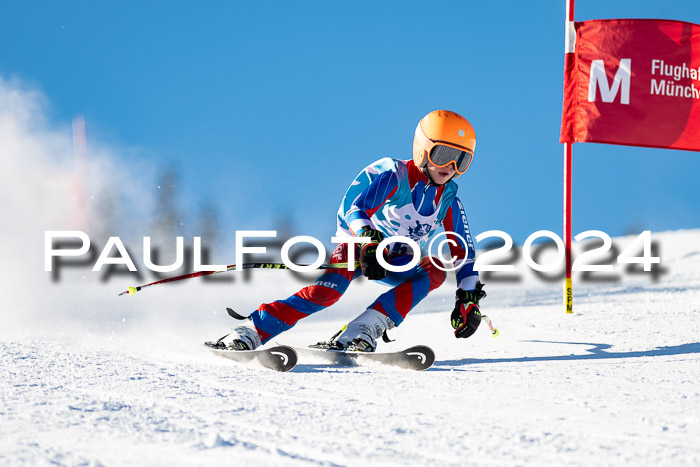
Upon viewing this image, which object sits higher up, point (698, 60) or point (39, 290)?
point (698, 60)

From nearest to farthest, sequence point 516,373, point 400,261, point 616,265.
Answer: point 516,373, point 400,261, point 616,265

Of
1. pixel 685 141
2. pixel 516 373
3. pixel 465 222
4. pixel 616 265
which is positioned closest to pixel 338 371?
pixel 516 373

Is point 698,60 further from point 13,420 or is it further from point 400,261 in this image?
point 13,420

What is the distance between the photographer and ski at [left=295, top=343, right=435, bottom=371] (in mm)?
3684

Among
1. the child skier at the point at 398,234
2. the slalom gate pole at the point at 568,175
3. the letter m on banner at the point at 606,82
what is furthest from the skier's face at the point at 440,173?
the letter m on banner at the point at 606,82

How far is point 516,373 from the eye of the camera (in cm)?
355

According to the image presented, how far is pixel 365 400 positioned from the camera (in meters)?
2.73

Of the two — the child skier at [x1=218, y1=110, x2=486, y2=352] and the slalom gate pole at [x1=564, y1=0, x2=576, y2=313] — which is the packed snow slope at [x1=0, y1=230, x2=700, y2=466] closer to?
the child skier at [x1=218, y1=110, x2=486, y2=352]

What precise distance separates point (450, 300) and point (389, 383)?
236 inches

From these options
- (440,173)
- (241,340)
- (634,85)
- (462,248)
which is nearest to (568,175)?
(634,85)

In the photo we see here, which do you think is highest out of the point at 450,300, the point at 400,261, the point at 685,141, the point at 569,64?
the point at 569,64

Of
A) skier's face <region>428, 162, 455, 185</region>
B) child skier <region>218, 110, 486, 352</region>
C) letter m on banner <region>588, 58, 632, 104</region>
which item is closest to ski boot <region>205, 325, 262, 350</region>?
child skier <region>218, 110, 486, 352</region>

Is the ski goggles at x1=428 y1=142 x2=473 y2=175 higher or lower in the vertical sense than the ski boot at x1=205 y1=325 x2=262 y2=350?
higher

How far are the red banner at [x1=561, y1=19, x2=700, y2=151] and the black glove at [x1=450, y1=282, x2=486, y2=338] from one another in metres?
3.68
